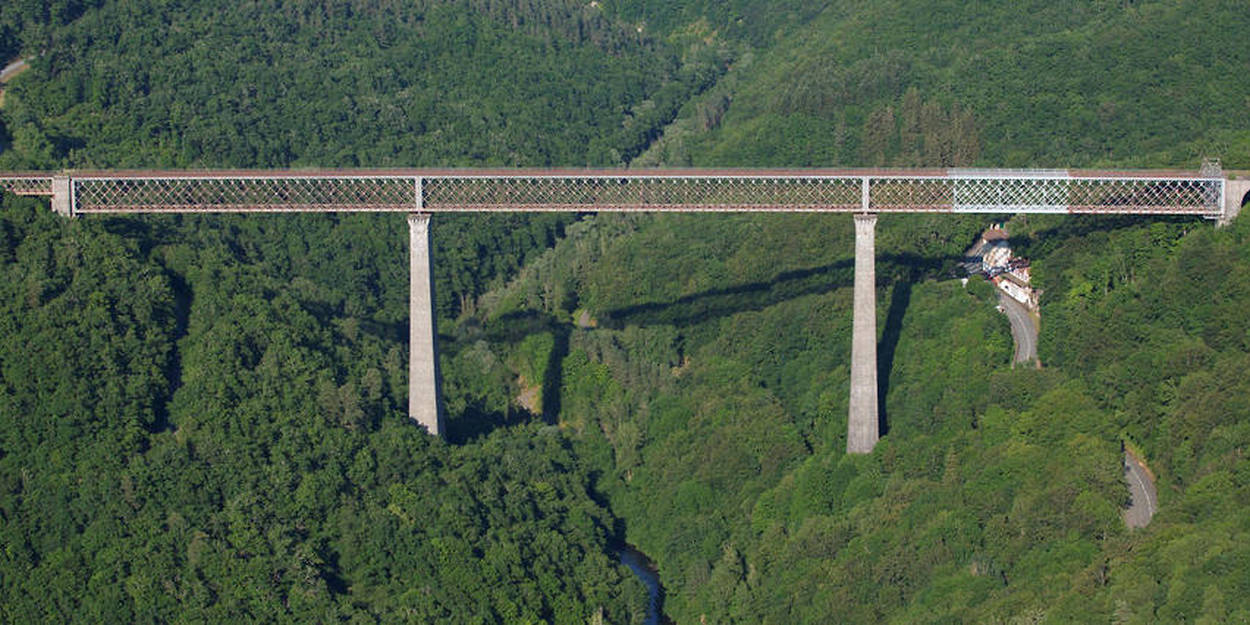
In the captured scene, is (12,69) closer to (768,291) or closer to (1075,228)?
(768,291)

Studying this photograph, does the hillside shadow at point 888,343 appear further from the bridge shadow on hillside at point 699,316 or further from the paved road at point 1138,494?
the paved road at point 1138,494

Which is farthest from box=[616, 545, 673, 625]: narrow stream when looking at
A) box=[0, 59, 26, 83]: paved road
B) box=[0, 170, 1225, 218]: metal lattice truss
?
box=[0, 59, 26, 83]: paved road

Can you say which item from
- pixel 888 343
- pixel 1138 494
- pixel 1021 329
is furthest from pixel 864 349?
pixel 1138 494

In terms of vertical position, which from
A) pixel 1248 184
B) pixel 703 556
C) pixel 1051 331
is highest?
pixel 1248 184

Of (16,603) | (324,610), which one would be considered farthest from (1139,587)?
(16,603)

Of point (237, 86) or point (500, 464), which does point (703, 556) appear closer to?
point (500, 464)

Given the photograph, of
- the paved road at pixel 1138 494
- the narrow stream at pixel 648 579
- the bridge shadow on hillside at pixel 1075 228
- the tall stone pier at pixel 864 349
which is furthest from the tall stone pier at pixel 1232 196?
the narrow stream at pixel 648 579
